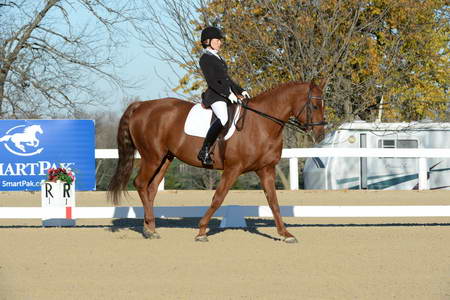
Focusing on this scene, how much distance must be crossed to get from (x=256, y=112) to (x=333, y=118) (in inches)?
533

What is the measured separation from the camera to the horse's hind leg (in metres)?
9.70

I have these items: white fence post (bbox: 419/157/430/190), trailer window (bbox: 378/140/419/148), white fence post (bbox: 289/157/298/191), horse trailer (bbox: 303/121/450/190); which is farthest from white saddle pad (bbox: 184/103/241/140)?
trailer window (bbox: 378/140/419/148)

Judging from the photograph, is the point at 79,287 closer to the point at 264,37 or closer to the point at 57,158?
the point at 57,158

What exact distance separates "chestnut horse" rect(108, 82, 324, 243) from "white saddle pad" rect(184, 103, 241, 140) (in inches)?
3.4

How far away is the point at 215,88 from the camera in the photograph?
29.2 feet

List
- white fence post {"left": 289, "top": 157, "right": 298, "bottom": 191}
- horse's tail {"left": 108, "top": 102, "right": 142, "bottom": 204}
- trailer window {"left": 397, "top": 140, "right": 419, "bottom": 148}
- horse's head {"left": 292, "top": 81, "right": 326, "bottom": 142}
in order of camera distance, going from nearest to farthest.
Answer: horse's head {"left": 292, "top": 81, "right": 326, "bottom": 142}, horse's tail {"left": 108, "top": 102, "right": 142, "bottom": 204}, white fence post {"left": 289, "top": 157, "right": 298, "bottom": 191}, trailer window {"left": 397, "top": 140, "right": 419, "bottom": 148}

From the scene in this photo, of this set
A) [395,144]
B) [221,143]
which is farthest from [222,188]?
[395,144]

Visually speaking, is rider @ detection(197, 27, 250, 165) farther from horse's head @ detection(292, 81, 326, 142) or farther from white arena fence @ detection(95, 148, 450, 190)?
white arena fence @ detection(95, 148, 450, 190)

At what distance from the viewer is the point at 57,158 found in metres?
16.5

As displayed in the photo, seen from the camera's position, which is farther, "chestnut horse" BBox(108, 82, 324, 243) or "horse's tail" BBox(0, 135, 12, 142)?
"horse's tail" BBox(0, 135, 12, 142)

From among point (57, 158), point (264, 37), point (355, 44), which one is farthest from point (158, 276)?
point (355, 44)

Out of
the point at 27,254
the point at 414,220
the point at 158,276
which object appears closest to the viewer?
the point at 158,276

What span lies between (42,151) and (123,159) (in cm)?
677

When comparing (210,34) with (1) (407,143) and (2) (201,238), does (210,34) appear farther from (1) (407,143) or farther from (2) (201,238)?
(1) (407,143)
